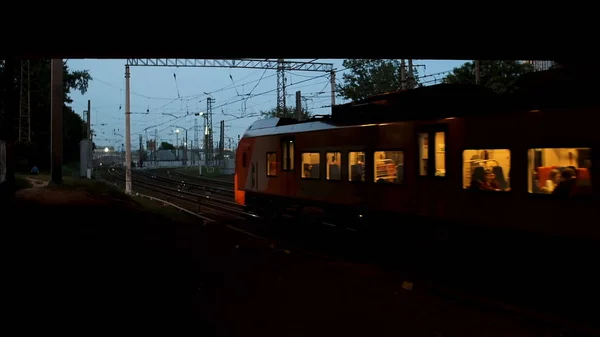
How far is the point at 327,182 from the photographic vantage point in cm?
1439

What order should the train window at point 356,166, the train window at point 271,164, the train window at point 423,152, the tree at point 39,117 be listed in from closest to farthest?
the train window at point 423,152, the train window at point 356,166, the train window at point 271,164, the tree at point 39,117

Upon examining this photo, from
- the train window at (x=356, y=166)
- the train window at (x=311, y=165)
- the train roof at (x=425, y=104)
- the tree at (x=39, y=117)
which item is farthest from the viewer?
the tree at (x=39, y=117)

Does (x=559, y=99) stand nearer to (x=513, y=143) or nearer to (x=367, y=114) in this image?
(x=513, y=143)

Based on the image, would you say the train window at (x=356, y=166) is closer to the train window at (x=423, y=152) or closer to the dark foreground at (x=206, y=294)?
the train window at (x=423, y=152)

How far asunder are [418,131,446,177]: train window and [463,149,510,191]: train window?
598mm

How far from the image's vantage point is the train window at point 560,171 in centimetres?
799

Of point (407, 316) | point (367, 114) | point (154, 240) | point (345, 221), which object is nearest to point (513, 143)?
point (407, 316)

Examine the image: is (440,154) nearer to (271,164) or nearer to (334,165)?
(334,165)

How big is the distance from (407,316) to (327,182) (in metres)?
6.95

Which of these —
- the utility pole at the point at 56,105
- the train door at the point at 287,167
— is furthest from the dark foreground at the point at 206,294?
the utility pole at the point at 56,105

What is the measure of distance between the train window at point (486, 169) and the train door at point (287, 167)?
690 cm

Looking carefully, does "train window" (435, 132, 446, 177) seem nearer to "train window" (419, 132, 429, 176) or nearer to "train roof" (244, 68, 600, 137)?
"train window" (419, 132, 429, 176)

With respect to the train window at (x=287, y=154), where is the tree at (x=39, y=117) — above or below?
above

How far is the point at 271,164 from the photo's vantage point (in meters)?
17.3
